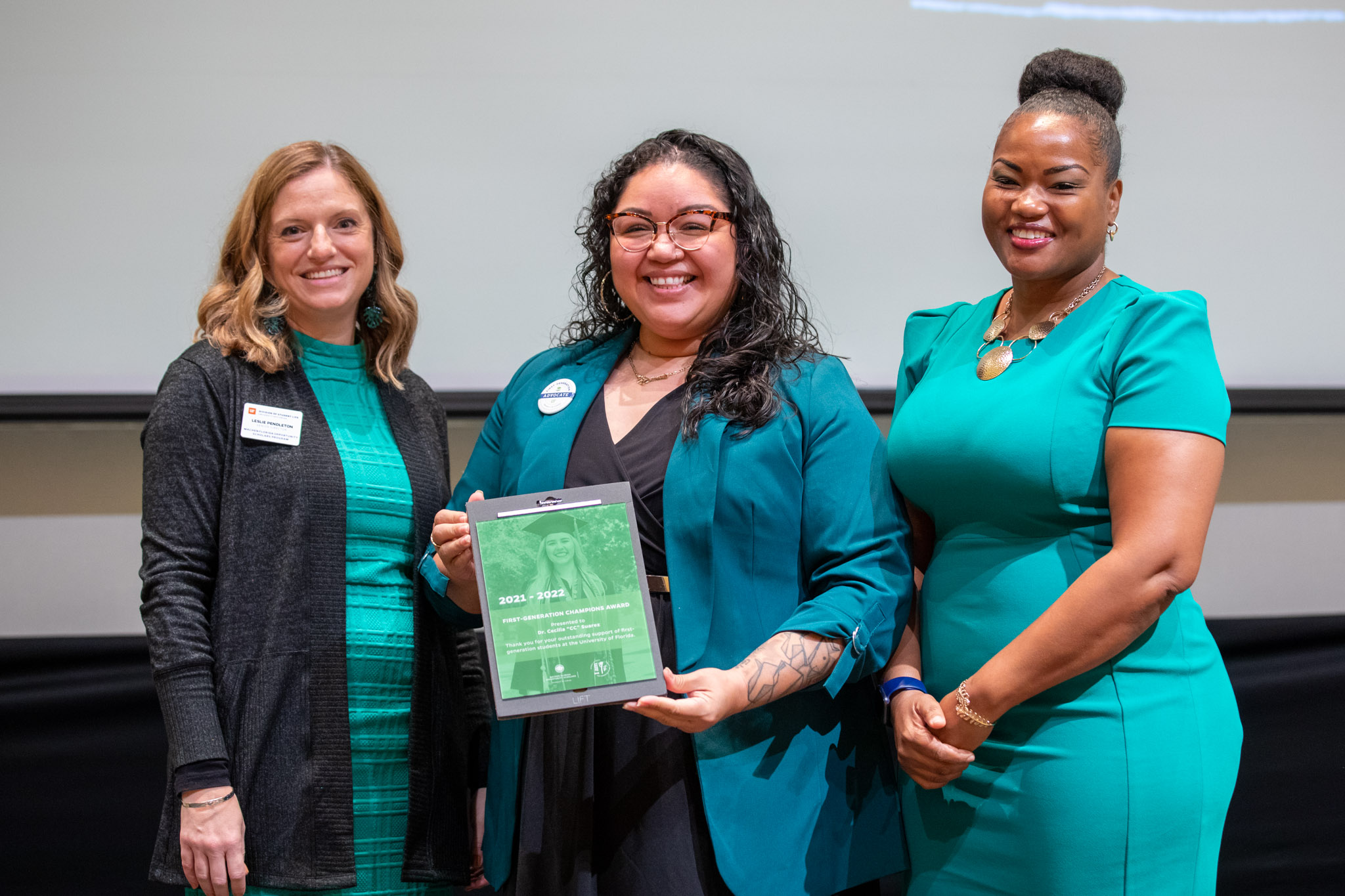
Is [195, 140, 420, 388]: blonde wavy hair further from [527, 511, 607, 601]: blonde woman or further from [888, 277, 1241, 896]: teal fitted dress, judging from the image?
[888, 277, 1241, 896]: teal fitted dress

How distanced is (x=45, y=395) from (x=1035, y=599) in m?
2.29

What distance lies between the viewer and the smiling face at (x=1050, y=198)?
133cm

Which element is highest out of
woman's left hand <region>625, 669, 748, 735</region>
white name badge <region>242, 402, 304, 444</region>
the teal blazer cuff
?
white name badge <region>242, 402, 304, 444</region>

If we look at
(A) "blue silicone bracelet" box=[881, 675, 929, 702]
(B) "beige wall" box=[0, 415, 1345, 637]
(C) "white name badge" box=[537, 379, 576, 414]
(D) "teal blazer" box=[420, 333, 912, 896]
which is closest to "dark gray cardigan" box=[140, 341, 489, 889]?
(D) "teal blazer" box=[420, 333, 912, 896]

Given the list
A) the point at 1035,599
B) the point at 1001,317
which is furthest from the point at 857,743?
the point at 1001,317

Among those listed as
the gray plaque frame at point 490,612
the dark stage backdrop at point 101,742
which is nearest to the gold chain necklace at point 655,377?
the gray plaque frame at point 490,612

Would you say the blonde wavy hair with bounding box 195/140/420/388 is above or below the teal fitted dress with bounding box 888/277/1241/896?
above

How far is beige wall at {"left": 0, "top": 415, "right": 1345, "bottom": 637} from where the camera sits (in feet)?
8.34

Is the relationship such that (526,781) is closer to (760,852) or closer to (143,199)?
(760,852)

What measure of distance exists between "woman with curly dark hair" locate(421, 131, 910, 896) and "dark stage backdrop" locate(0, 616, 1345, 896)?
1.36 m

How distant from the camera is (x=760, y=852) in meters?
1.35

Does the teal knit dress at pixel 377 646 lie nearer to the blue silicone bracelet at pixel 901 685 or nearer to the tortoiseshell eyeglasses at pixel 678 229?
the tortoiseshell eyeglasses at pixel 678 229

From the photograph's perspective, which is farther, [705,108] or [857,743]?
[705,108]

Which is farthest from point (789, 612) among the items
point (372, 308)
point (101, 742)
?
point (101, 742)
